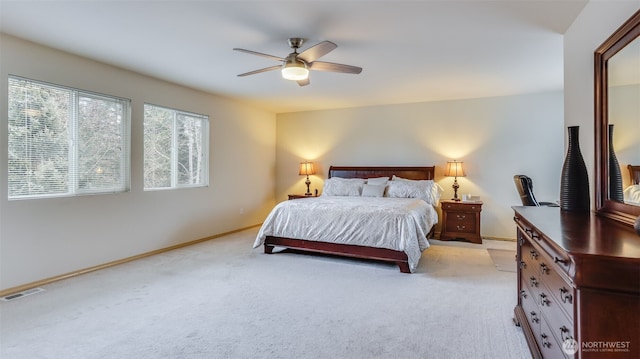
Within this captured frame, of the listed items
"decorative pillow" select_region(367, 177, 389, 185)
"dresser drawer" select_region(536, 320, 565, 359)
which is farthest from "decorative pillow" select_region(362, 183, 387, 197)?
"dresser drawer" select_region(536, 320, 565, 359)

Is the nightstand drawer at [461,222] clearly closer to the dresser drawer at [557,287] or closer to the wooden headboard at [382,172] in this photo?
the wooden headboard at [382,172]

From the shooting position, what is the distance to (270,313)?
264 centimetres

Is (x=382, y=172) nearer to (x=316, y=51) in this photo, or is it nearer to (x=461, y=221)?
(x=461, y=221)

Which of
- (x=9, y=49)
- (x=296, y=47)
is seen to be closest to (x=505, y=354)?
(x=296, y=47)

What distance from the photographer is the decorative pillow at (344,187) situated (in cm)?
584

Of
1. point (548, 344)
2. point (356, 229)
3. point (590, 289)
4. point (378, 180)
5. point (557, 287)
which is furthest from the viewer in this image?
point (378, 180)

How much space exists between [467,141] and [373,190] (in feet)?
6.26

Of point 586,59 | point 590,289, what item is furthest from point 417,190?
point 590,289

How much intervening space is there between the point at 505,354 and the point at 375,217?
2073mm

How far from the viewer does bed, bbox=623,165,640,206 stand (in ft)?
5.54

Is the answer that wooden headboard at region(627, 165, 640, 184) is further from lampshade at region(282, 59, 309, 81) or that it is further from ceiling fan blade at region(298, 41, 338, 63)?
lampshade at region(282, 59, 309, 81)

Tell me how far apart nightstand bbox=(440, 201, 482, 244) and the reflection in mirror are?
132 inches

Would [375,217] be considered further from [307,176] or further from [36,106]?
[36,106]

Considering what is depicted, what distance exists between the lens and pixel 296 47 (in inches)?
125
